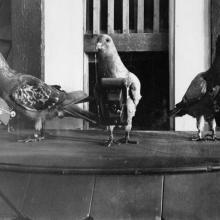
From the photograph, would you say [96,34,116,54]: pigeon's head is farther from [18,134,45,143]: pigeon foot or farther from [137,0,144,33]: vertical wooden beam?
[137,0,144,33]: vertical wooden beam

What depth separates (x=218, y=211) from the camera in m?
1.90

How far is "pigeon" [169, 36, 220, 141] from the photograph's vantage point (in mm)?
3131

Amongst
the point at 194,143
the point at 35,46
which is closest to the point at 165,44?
the point at 35,46

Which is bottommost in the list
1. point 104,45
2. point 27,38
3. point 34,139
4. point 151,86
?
point 34,139

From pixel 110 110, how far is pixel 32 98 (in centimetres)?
104

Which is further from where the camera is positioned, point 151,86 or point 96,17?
point 151,86

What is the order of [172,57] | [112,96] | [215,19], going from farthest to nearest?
[172,57] → [215,19] → [112,96]

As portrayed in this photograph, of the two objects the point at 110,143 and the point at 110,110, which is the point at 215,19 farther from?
the point at 110,110

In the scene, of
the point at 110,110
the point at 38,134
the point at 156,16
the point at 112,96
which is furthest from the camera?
the point at 156,16

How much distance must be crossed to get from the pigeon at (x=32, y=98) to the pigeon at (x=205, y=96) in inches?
28.8

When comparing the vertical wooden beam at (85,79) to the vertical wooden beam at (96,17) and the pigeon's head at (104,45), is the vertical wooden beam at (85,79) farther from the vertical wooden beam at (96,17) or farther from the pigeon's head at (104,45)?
the pigeon's head at (104,45)

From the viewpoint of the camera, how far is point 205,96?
323cm

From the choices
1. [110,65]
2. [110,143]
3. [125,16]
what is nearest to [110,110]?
[110,143]

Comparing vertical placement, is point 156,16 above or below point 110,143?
above
